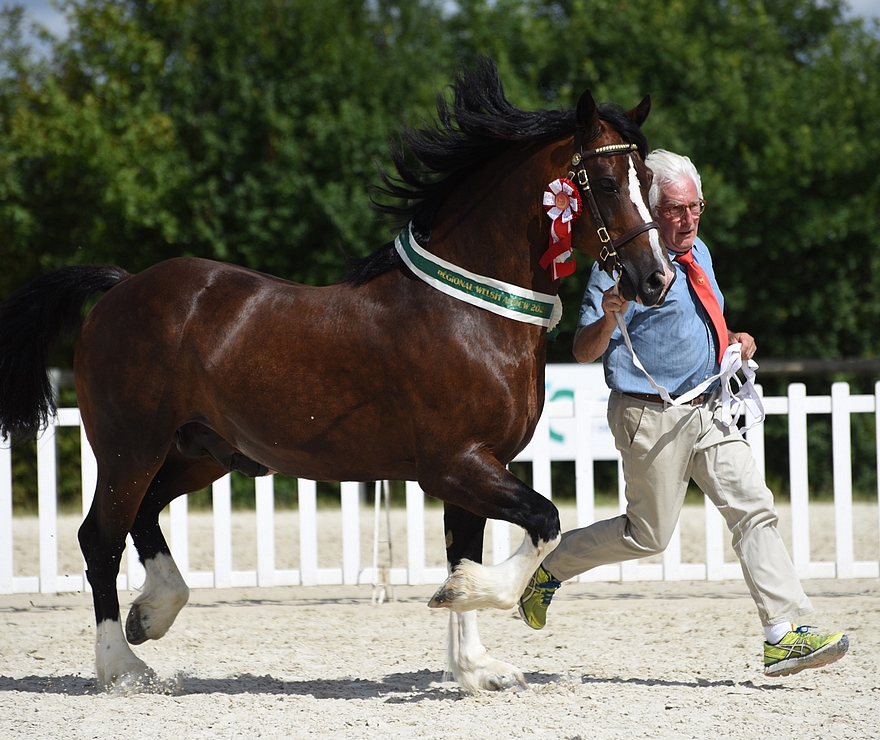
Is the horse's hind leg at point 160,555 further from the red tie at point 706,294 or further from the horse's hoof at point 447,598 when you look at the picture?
the red tie at point 706,294

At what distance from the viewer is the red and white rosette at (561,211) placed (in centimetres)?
327

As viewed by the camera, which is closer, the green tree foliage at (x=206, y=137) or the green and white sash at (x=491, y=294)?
the green and white sash at (x=491, y=294)

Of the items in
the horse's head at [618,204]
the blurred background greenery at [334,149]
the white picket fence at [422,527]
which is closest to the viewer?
the horse's head at [618,204]

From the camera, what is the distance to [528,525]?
10.8 feet

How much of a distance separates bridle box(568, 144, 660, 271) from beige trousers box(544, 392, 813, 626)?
0.66m

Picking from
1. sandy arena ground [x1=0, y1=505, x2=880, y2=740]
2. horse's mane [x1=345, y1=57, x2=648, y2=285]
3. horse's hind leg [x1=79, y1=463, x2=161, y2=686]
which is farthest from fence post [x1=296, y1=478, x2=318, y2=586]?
horse's mane [x1=345, y1=57, x2=648, y2=285]

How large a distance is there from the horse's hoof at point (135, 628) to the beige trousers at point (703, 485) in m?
2.02

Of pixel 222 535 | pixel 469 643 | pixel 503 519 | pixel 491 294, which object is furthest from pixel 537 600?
pixel 222 535

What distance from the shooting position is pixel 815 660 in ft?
11.3

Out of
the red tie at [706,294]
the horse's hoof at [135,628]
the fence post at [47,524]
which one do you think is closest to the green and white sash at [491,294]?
the red tie at [706,294]

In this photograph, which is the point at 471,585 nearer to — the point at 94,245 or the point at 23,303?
the point at 23,303

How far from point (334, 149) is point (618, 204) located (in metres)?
9.90

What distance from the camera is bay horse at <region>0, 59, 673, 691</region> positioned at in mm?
3316

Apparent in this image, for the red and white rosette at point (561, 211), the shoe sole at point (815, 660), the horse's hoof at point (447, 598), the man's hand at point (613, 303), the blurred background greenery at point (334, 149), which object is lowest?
the shoe sole at point (815, 660)
